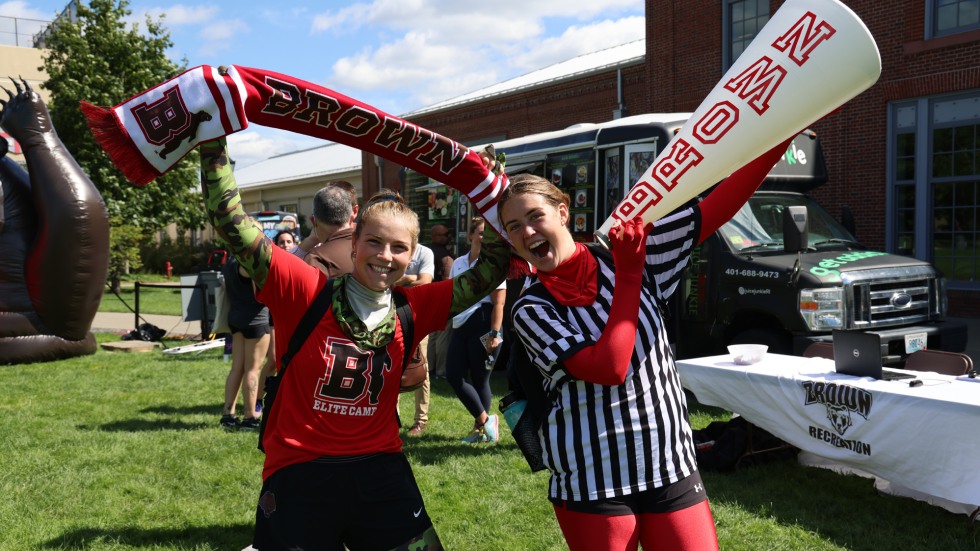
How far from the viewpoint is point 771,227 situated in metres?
8.03

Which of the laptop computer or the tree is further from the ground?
the tree

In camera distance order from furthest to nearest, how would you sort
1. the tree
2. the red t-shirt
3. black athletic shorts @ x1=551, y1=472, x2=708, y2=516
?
the tree < the red t-shirt < black athletic shorts @ x1=551, y1=472, x2=708, y2=516

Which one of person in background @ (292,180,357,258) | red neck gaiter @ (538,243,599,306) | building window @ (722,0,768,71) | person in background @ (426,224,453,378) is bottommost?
person in background @ (426,224,453,378)

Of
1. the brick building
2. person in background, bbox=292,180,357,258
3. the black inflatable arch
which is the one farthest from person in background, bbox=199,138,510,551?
the brick building

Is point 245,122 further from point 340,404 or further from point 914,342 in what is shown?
point 914,342

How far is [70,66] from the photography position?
90.5ft

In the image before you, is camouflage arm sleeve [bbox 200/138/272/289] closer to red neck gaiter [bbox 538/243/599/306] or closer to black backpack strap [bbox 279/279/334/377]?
black backpack strap [bbox 279/279/334/377]

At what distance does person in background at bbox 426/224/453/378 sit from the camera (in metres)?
9.16

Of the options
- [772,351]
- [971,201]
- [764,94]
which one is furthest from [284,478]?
[971,201]

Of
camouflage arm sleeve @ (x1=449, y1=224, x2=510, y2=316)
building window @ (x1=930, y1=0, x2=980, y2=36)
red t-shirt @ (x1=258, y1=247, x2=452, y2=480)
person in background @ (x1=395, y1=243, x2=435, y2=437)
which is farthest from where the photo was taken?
building window @ (x1=930, y1=0, x2=980, y2=36)

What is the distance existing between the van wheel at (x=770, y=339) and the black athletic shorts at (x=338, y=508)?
5638 millimetres

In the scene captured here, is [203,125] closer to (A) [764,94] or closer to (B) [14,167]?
(A) [764,94]

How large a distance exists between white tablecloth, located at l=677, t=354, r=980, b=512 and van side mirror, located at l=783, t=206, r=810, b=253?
1734 mm

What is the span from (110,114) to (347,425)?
114 cm
